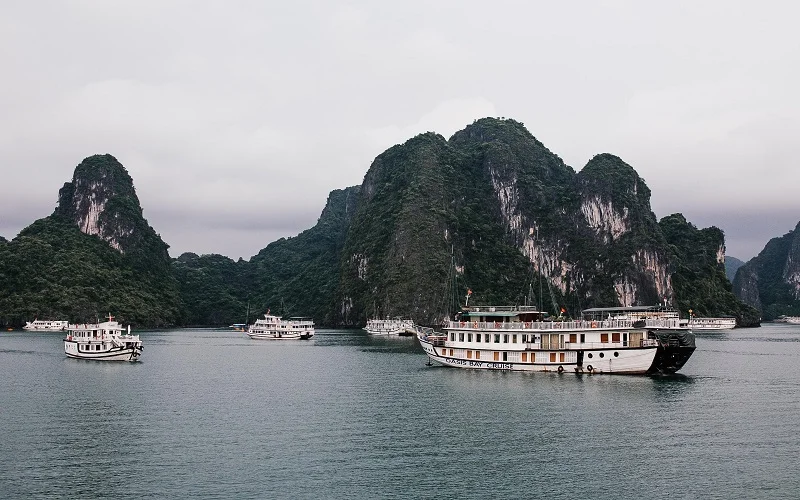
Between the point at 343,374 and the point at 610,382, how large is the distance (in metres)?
33.4

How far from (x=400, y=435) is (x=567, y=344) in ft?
128

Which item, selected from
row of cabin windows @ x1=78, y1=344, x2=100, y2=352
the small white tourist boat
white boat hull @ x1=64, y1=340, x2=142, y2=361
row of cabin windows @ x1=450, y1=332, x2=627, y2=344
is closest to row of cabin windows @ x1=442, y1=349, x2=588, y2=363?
row of cabin windows @ x1=450, y1=332, x2=627, y2=344

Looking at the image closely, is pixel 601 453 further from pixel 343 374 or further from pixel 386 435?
pixel 343 374

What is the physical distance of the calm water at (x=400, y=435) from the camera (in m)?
40.4

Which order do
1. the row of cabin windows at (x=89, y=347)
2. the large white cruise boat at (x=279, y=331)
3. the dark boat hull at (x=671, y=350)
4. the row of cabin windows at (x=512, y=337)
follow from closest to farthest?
1. the dark boat hull at (x=671, y=350)
2. the row of cabin windows at (x=512, y=337)
3. the row of cabin windows at (x=89, y=347)
4. the large white cruise boat at (x=279, y=331)

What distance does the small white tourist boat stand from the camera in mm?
111250

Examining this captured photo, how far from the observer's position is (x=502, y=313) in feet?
297

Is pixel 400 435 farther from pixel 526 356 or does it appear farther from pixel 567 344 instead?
pixel 526 356

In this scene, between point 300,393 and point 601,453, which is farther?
point 300,393

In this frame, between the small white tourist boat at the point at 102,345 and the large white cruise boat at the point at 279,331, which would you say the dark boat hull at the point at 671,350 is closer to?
the small white tourist boat at the point at 102,345

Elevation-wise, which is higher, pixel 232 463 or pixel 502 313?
pixel 502 313

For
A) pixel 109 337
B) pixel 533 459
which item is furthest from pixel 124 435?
pixel 109 337

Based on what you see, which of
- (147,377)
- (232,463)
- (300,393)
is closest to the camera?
(232,463)

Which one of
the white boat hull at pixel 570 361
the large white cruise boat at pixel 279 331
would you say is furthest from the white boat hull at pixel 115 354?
the large white cruise boat at pixel 279 331
